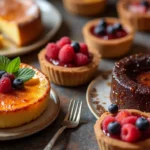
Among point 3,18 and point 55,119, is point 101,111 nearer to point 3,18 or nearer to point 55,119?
point 55,119

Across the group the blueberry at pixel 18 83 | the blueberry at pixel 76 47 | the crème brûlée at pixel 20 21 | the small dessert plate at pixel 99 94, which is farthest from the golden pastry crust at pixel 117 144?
the crème brûlée at pixel 20 21

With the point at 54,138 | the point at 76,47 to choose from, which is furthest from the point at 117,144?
the point at 76,47

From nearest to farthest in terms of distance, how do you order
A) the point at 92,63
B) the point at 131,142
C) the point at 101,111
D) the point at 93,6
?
the point at 131,142
the point at 101,111
the point at 92,63
the point at 93,6

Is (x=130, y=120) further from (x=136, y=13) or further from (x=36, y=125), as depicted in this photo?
(x=136, y=13)

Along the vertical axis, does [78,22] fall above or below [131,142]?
below

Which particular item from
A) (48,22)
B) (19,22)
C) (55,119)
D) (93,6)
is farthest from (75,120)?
(93,6)

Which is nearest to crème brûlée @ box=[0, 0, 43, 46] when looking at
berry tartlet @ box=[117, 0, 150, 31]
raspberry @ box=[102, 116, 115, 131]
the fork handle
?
berry tartlet @ box=[117, 0, 150, 31]
